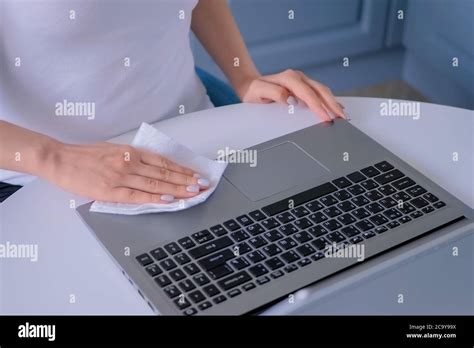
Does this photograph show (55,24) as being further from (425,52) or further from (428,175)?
(425,52)

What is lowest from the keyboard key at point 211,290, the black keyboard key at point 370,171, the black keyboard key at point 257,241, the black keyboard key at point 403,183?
the keyboard key at point 211,290

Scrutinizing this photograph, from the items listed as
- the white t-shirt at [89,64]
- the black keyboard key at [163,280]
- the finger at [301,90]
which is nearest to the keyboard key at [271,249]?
the black keyboard key at [163,280]

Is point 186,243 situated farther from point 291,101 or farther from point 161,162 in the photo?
point 291,101

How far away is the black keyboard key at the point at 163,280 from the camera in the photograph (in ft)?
2.37

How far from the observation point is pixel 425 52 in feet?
6.82

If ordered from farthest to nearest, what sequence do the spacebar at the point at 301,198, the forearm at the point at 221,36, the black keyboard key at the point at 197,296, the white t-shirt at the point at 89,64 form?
the forearm at the point at 221,36
the white t-shirt at the point at 89,64
the spacebar at the point at 301,198
the black keyboard key at the point at 197,296

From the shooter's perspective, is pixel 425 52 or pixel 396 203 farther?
pixel 425 52

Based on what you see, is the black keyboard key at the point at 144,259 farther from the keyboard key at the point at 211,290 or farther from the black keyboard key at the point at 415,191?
the black keyboard key at the point at 415,191

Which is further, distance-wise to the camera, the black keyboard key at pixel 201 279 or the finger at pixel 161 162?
the finger at pixel 161 162

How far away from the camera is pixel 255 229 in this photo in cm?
78

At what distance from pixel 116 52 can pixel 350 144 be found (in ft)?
1.12

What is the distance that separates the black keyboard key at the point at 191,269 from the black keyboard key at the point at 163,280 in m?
0.02

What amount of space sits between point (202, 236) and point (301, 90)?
1.08ft
